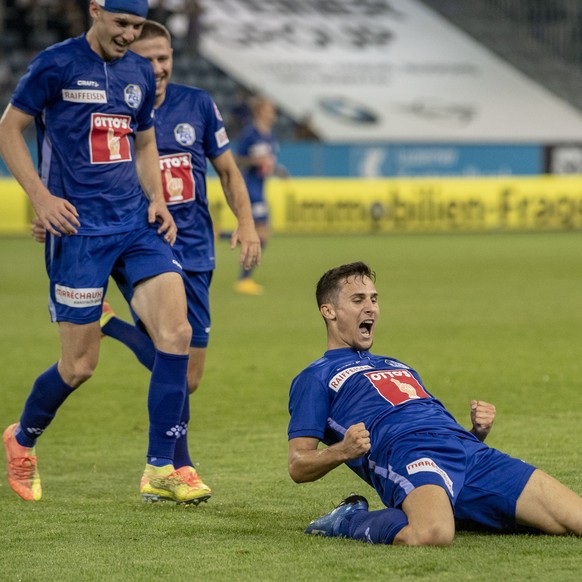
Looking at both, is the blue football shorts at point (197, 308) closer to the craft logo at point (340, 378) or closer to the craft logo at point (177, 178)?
the craft logo at point (177, 178)

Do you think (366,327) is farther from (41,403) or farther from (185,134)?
(185,134)

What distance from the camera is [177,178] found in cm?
661

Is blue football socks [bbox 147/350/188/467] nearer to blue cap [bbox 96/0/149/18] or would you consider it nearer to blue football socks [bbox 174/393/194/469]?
blue football socks [bbox 174/393/194/469]

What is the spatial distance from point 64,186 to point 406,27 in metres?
32.3

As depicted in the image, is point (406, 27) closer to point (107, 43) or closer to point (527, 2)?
point (527, 2)

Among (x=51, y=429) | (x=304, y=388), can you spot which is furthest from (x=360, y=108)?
(x=304, y=388)

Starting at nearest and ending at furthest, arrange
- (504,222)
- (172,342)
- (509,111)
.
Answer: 1. (172,342)
2. (504,222)
3. (509,111)

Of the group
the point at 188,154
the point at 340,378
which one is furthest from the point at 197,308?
the point at 340,378

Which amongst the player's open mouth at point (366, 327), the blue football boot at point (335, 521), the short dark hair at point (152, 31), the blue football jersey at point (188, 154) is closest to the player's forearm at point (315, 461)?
the blue football boot at point (335, 521)

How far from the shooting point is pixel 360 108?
33.9 meters

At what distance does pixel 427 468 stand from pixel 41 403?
207 centimetres

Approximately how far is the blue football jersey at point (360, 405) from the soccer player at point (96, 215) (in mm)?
899

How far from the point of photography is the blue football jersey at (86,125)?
5539mm

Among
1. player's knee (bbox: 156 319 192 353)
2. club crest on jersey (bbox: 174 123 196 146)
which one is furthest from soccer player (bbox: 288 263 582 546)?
club crest on jersey (bbox: 174 123 196 146)
